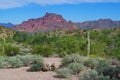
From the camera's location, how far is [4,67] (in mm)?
26328

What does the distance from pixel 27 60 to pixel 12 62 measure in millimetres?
1225

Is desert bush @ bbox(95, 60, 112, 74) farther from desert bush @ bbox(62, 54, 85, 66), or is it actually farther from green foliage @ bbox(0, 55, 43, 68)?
green foliage @ bbox(0, 55, 43, 68)

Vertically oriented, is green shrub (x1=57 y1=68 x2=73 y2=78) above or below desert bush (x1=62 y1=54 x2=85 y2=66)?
below

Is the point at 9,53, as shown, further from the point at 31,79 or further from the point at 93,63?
the point at 31,79

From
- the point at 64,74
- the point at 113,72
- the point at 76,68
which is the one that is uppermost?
the point at 113,72

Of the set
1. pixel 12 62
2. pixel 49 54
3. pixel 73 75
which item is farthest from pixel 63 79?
pixel 49 54

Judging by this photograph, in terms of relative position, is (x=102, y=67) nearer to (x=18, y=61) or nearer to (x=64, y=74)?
(x=64, y=74)

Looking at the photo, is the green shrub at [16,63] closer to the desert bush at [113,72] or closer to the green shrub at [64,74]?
the green shrub at [64,74]

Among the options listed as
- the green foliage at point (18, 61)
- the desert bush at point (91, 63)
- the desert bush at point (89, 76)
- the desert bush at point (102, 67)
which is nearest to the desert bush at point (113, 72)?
the desert bush at point (102, 67)

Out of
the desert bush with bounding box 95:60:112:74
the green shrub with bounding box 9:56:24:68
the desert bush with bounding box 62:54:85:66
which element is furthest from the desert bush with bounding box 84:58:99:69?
the green shrub with bounding box 9:56:24:68

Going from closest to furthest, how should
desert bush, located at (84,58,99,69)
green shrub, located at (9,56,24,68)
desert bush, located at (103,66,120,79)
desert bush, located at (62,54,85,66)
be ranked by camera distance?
desert bush, located at (103,66,120,79) < desert bush, located at (84,58,99,69) < desert bush, located at (62,54,85,66) < green shrub, located at (9,56,24,68)

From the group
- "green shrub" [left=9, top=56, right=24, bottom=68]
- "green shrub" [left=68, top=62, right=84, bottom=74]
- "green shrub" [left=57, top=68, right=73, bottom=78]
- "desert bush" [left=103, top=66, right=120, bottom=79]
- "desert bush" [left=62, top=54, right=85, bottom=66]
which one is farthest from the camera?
"green shrub" [left=9, top=56, right=24, bottom=68]

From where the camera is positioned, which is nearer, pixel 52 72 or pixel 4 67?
pixel 52 72

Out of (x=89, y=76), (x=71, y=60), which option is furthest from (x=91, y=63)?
(x=89, y=76)
